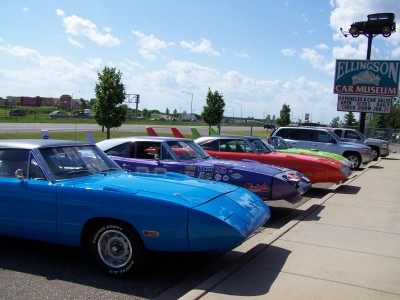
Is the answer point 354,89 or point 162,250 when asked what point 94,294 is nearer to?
point 162,250

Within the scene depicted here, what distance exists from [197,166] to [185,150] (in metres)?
0.62

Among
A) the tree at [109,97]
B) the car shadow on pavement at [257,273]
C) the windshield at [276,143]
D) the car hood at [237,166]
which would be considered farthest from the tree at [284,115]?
the car shadow on pavement at [257,273]

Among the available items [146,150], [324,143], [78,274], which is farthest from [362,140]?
[78,274]

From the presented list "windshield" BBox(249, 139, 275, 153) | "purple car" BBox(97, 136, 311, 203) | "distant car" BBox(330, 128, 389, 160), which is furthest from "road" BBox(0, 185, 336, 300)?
"distant car" BBox(330, 128, 389, 160)

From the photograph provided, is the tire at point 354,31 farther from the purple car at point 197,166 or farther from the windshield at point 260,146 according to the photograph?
the purple car at point 197,166

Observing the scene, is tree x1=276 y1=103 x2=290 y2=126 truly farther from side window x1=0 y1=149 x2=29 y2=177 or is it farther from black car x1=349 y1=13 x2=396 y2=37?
side window x1=0 y1=149 x2=29 y2=177

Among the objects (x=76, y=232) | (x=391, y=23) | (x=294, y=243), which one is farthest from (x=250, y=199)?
(x=391, y=23)

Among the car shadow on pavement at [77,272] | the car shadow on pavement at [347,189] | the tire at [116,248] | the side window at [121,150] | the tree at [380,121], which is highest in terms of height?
the tree at [380,121]

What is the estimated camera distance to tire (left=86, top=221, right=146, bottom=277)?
14.6ft

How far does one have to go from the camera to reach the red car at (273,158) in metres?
10.5

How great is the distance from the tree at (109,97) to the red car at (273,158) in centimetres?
1112

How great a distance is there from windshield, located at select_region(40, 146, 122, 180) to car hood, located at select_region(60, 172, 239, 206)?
174 mm

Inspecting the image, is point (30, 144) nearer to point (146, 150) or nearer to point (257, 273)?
point (257, 273)

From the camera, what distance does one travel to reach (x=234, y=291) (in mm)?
4129
